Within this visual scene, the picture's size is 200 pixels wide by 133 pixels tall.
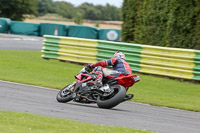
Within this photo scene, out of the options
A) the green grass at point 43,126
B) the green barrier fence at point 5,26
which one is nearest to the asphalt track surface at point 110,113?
the green grass at point 43,126

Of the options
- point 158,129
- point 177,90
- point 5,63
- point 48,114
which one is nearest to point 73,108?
point 48,114

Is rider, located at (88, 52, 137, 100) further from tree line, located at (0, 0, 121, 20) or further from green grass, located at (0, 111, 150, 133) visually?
tree line, located at (0, 0, 121, 20)

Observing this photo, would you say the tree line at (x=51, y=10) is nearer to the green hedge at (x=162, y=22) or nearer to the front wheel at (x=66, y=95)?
the green hedge at (x=162, y=22)

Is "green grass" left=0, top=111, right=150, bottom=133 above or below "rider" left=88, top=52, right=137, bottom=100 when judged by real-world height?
below

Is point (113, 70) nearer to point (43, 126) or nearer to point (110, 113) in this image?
point (110, 113)

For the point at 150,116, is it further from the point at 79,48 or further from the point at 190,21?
the point at 79,48

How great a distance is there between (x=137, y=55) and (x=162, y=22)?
269cm

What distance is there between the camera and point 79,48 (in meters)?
18.1

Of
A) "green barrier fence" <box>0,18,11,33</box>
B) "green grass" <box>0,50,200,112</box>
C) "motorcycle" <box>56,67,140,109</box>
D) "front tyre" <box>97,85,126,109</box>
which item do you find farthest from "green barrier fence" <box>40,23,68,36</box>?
"front tyre" <box>97,85,126,109</box>

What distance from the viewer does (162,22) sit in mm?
17953

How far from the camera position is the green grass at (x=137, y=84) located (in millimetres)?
11008

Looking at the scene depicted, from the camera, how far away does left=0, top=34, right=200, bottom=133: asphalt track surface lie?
751 centimetres

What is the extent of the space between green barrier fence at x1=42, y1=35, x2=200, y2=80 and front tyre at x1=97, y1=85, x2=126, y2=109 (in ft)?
19.9

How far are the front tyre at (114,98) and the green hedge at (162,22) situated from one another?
7.82 metres
